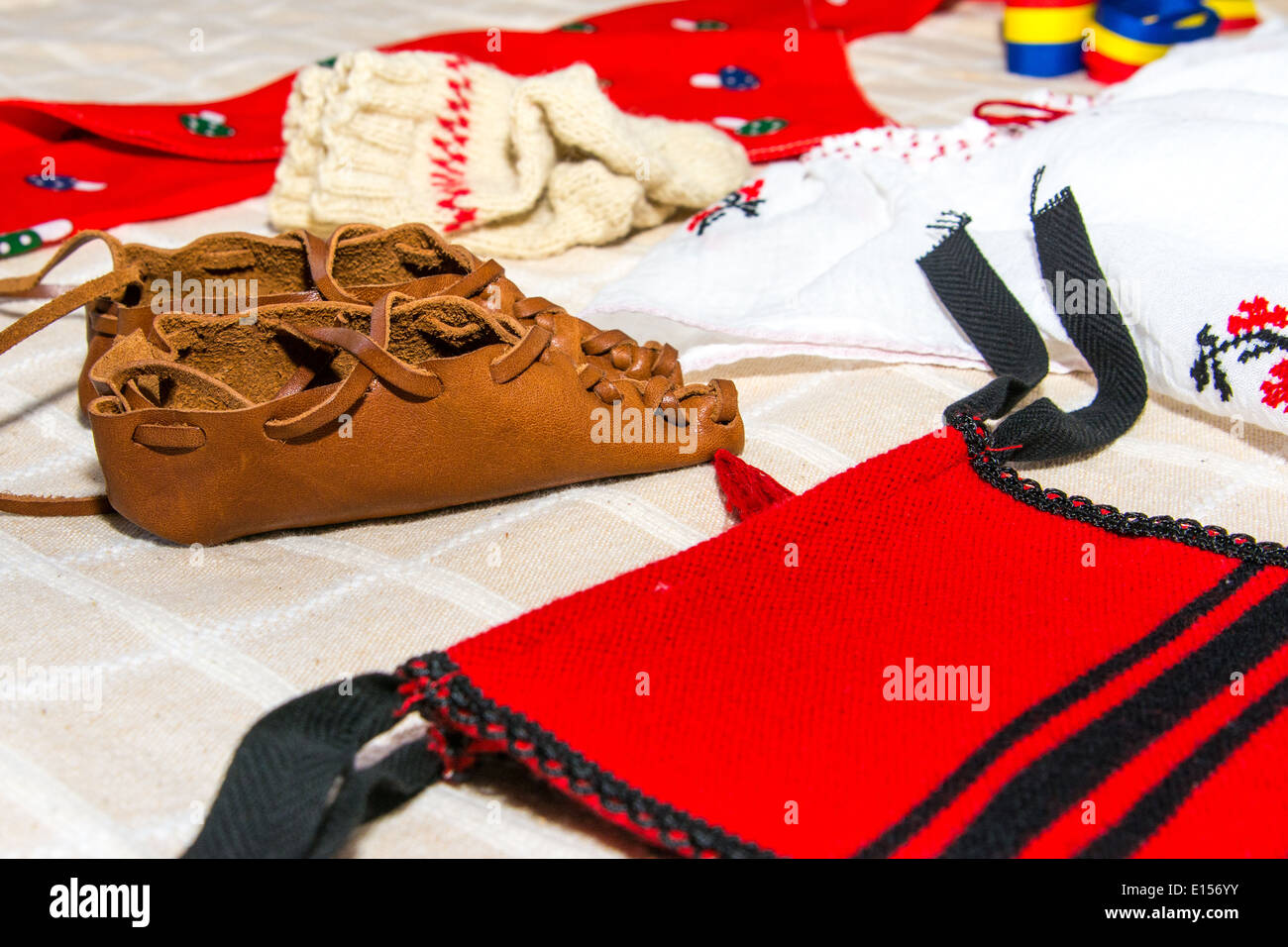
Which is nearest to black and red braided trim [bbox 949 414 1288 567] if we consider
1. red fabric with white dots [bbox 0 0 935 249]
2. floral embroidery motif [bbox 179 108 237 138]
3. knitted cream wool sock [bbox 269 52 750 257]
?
knitted cream wool sock [bbox 269 52 750 257]

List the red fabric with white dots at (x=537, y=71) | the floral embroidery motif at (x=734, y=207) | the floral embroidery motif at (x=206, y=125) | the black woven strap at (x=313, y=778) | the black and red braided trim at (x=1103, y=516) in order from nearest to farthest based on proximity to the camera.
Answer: the black woven strap at (x=313, y=778), the black and red braided trim at (x=1103, y=516), the floral embroidery motif at (x=734, y=207), the red fabric with white dots at (x=537, y=71), the floral embroidery motif at (x=206, y=125)

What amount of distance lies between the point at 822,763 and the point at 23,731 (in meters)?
0.44

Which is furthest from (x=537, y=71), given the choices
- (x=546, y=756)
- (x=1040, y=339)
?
(x=546, y=756)

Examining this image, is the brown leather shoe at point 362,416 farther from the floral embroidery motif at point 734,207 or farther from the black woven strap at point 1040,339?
the floral embroidery motif at point 734,207

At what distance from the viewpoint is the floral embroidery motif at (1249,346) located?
0.82 metres

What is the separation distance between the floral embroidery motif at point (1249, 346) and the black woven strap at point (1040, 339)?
0.05m

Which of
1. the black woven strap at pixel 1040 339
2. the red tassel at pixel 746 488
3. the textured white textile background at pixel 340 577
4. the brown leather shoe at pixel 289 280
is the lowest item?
the textured white textile background at pixel 340 577

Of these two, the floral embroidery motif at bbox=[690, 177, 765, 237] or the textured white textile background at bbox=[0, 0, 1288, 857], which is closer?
the textured white textile background at bbox=[0, 0, 1288, 857]

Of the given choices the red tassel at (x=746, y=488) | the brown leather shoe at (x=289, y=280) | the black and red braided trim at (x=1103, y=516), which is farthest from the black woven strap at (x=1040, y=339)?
the brown leather shoe at (x=289, y=280)

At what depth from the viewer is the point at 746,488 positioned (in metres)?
0.78

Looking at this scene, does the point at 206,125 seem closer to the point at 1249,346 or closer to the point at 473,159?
the point at 473,159

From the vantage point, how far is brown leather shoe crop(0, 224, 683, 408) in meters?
0.84

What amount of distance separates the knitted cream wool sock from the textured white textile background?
0.24 feet

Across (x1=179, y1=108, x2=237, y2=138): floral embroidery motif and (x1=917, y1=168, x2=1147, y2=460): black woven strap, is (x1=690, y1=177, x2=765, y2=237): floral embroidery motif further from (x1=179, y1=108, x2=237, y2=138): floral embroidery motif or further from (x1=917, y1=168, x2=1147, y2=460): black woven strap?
(x1=179, y1=108, x2=237, y2=138): floral embroidery motif
